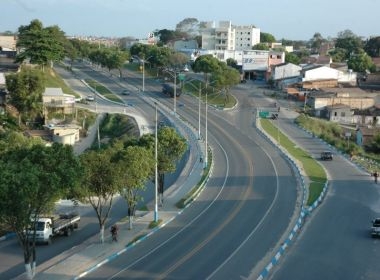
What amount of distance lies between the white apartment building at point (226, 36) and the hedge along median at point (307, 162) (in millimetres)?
97695

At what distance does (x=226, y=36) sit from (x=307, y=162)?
12368cm

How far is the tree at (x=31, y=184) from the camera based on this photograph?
2364 cm

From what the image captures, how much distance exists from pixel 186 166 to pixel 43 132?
2511 centimetres

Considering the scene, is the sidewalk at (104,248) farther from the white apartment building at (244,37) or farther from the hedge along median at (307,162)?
the white apartment building at (244,37)

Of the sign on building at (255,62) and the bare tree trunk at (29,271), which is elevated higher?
the sign on building at (255,62)

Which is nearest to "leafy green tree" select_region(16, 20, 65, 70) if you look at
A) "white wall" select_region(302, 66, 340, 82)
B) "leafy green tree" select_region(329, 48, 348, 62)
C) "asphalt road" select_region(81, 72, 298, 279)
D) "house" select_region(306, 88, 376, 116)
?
"house" select_region(306, 88, 376, 116)

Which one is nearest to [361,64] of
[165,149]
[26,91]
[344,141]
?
[344,141]

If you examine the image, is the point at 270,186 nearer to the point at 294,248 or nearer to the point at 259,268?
the point at 294,248

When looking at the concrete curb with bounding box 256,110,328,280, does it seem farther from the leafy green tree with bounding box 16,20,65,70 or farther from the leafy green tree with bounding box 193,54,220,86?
the leafy green tree with bounding box 16,20,65,70

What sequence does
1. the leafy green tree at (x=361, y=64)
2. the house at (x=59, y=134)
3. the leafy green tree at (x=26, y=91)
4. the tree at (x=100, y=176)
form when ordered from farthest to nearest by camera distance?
the leafy green tree at (x=361, y=64) < the leafy green tree at (x=26, y=91) < the house at (x=59, y=134) < the tree at (x=100, y=176)

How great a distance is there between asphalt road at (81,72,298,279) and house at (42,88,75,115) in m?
29.7

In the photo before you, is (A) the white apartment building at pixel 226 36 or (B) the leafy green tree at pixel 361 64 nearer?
(B) the leafy green tree at pixel 361 64

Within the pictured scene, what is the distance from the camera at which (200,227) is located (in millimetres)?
35406

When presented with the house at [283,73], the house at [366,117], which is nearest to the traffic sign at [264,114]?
the house at [366,117]
